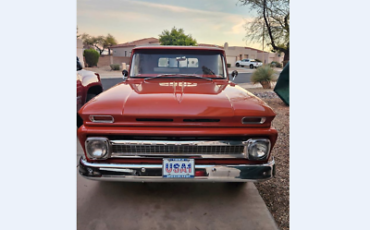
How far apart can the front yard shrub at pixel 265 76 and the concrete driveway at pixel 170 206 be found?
8.66m

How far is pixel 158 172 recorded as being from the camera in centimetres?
210

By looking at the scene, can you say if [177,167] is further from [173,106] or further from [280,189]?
[280,189]

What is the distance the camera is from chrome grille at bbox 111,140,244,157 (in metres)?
2.08

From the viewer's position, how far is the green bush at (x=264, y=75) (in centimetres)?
1066

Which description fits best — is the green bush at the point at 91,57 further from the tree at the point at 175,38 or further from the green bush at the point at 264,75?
the green bush at the point at 264,75

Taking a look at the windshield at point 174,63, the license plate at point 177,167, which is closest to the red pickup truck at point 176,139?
the license plate at point 177,167

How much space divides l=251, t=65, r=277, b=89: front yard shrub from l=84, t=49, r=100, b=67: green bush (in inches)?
648

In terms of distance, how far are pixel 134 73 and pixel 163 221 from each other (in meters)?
1.91

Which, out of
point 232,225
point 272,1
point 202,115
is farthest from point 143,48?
point 272,1

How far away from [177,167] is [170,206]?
60 cm

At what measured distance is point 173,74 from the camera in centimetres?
314

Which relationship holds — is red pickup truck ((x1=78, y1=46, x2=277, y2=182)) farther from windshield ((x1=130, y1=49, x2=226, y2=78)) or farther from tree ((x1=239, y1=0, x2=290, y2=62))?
tree ((x1=239, y1=0, x2=290, y2=62))

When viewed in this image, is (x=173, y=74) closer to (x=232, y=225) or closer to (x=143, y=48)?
(x=143, y=48)

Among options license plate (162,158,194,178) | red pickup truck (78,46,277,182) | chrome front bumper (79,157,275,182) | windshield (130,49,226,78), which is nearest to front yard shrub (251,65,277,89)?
windshield (130,49,226,78)
